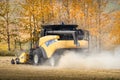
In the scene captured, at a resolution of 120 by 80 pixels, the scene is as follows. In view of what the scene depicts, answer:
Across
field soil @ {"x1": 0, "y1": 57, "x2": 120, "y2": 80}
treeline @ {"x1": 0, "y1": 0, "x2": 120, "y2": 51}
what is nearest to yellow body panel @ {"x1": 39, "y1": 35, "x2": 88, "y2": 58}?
field soil @ {"x1": 0, "y1": 57, "x2": 120, "y2": 80}

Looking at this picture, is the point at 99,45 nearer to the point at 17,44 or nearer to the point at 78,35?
the point at 17,44

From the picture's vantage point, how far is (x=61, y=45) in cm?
2667

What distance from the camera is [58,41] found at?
26.7 meters

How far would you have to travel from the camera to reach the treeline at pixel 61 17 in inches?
1949

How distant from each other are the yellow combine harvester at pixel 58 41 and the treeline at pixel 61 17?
68.8ft

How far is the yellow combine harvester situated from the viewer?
26766mm

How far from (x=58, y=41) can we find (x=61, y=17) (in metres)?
24.5

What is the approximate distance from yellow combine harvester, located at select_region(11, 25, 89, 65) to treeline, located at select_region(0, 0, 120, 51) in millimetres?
20979

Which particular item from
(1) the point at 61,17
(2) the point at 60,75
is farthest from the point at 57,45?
(1) the point at 61,17

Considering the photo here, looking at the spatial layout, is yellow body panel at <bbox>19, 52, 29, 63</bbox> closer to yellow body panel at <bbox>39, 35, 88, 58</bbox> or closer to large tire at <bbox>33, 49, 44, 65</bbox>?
large tire at <bbox>33, 49, 44, 65</bbox>

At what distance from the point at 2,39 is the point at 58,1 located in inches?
322

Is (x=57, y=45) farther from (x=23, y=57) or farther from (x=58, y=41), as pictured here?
(x=23, y=57)

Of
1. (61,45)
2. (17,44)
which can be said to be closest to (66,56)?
(61,45)

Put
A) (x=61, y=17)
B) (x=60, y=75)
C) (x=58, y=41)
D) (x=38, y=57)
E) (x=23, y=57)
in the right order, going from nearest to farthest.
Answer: (x=60, y=75) → (x=58, y=41) → (x=38, y=57) → (x=23, y=57) → (x=61, y=17)
